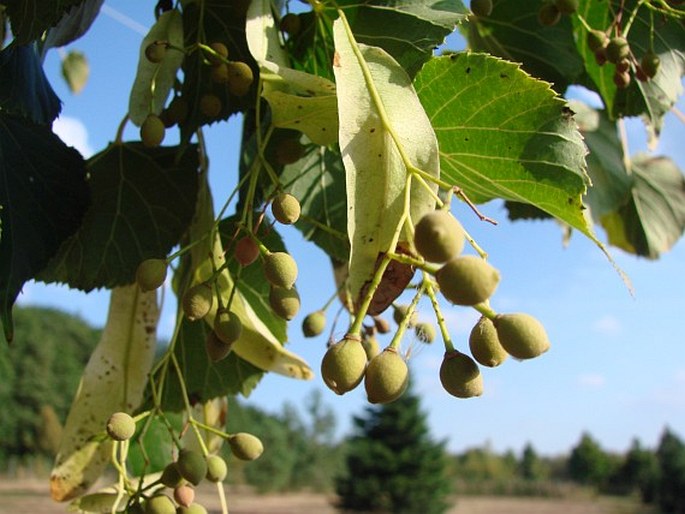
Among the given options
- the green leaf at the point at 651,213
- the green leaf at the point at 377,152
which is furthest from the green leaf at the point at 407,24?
the green leaf at the point at 651,213

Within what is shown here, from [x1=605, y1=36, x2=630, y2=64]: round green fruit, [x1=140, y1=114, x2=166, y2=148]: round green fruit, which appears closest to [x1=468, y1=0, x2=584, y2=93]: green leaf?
[x1=605, y1=36, x2=630, y2=64]: round green fruit

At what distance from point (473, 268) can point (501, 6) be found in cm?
84

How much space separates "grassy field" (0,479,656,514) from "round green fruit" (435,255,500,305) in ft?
89.3

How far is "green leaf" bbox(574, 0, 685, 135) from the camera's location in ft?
3.67

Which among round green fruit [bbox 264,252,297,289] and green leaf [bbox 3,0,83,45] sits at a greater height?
green leaf [bbox 3,0,83,45]

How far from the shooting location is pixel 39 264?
81cm

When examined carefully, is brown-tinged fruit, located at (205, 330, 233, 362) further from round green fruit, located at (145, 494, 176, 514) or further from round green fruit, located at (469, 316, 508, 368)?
round green fruit, located at (469, 316, 508, 368)

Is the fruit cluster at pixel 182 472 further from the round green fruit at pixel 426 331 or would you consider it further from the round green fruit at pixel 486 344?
the round green fruit at pixel 486 344

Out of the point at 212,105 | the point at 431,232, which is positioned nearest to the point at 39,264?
the point at 212,105

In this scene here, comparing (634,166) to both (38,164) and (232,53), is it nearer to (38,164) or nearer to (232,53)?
(232,53)

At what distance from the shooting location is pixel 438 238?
0.43 meters

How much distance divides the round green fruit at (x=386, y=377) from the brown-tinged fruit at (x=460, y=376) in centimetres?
3

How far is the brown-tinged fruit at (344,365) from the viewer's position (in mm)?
504

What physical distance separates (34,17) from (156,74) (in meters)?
0.15
